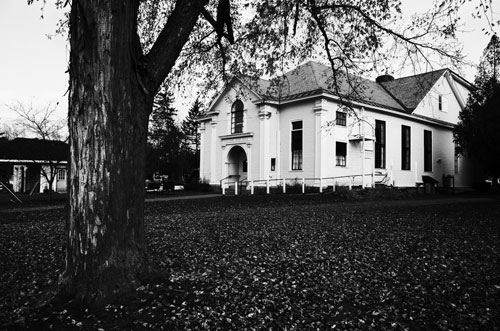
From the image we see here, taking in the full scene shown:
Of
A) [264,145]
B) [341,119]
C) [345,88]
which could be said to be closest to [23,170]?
[264,145]

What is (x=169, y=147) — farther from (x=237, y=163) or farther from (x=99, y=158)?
(x=99, y=158)

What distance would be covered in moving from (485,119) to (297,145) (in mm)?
11491

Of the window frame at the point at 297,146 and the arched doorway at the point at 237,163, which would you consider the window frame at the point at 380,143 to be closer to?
the window frame at the point at 297,146

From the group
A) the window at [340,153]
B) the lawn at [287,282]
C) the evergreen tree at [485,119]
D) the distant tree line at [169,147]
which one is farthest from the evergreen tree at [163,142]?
the lawn at [287,282]

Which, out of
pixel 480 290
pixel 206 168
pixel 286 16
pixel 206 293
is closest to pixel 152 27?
pixel 286 16

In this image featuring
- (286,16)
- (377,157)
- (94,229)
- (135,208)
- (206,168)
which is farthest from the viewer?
(206,168)

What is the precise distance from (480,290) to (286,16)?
22.8ft

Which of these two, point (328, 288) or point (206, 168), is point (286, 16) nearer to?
point (328, 288)

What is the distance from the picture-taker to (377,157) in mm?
25219

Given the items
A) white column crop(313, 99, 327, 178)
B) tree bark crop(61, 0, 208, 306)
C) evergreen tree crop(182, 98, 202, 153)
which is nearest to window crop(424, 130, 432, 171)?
white column crop(313, 99, 327, 178)

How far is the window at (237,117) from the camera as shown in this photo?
82.4ft

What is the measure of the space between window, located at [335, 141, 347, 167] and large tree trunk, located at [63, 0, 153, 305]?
20.1 metres

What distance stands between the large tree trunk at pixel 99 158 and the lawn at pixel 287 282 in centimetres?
36

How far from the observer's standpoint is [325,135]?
21.1 metres
